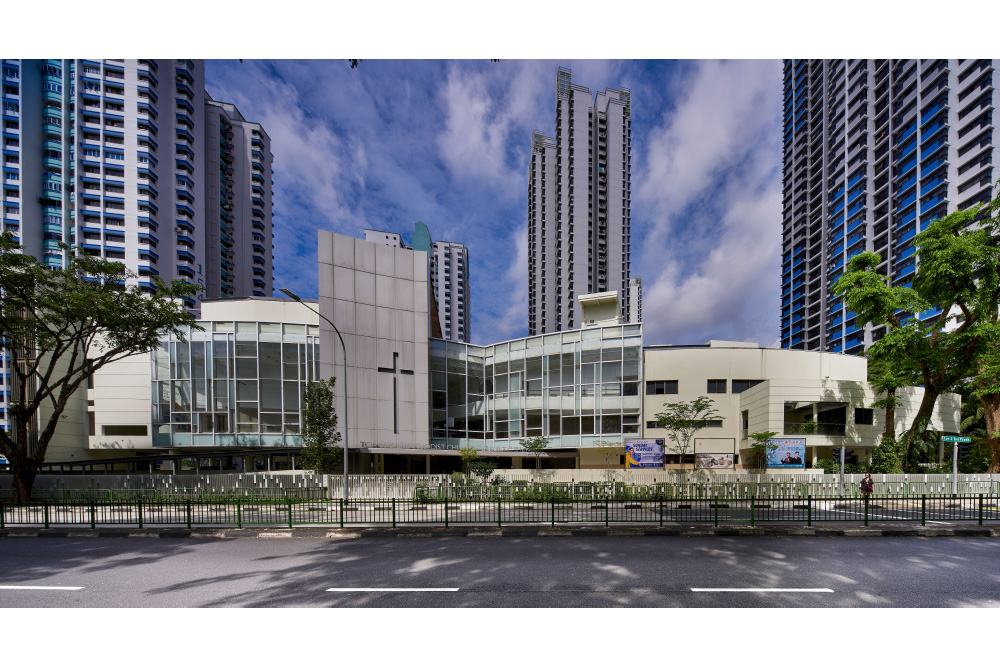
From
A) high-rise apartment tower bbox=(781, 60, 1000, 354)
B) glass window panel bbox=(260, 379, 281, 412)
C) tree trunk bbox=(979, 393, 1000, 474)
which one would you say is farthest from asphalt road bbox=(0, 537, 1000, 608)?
high-rise apartment tower bbox=(781, 60, 1000, 354)

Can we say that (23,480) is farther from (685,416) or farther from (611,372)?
(685,416)

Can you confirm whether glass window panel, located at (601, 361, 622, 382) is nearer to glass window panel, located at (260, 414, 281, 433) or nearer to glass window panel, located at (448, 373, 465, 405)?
glass window panel, located at (448, 373, 465, 405)

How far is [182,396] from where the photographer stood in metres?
29.9

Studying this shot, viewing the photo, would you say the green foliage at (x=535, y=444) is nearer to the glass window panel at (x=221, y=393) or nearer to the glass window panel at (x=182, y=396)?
the glass window panel at (x=221, y=393)

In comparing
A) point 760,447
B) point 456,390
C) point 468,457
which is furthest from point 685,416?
point 456,390

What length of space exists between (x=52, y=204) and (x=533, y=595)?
3360 inches

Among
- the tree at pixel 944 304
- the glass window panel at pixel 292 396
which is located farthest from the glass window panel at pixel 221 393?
the tree at pixel 944 304

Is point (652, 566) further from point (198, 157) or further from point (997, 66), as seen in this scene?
point (198, 157)

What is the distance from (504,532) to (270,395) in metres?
23.9

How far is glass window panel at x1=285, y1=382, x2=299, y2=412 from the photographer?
30.3 m

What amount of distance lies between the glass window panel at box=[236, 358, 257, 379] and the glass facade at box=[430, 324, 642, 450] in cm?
1266

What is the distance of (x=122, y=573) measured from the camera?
9.27 m

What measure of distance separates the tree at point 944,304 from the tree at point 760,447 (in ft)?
25.5

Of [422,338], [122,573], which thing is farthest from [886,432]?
[122,573]
